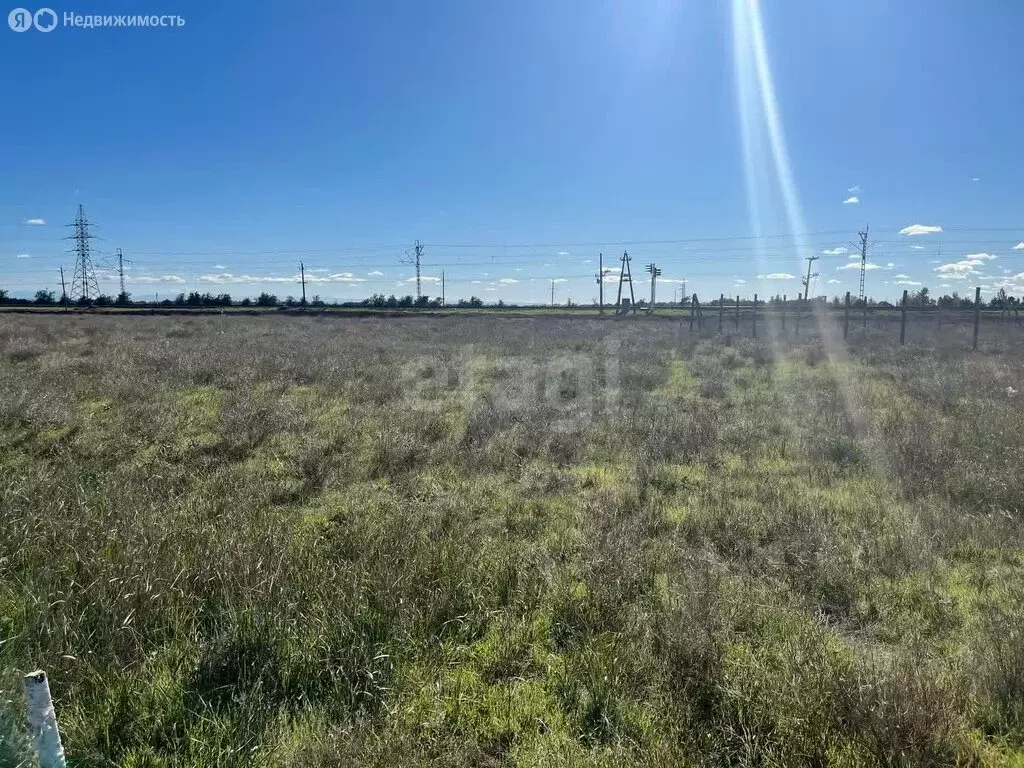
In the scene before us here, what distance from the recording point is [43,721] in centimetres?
214

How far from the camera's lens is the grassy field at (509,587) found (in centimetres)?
294

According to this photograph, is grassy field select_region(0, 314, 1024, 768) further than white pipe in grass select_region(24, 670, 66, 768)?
Yes

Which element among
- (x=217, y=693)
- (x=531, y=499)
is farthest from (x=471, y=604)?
(x=531, y=499)

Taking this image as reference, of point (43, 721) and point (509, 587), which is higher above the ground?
point (43, 721)

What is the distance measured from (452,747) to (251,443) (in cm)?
685

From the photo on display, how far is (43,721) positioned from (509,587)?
2868 mm

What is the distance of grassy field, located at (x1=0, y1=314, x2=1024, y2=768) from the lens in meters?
2.94

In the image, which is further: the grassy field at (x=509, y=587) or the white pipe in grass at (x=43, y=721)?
Result: the grassy field at (x=509, y=587)

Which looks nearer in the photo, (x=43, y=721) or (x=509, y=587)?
(x=43, y=721)

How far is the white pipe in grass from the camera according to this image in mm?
2053

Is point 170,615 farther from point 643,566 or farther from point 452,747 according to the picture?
point 643,566

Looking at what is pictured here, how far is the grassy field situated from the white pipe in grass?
40cm

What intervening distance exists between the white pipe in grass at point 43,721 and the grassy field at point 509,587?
396 millimetres

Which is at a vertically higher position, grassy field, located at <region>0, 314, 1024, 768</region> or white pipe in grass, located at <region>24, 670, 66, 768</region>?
white pipe in grass, located at <region>24, 670, 66, 768</region>
